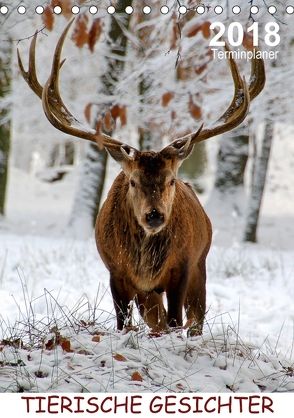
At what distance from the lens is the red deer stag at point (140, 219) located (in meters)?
5.41

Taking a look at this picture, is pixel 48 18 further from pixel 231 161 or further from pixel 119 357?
pixel 231 161

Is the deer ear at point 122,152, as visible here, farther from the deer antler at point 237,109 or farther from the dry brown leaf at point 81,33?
the dry brown leaf at point 81,33

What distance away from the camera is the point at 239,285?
9.16 m

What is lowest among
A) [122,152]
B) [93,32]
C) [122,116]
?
[122,152]

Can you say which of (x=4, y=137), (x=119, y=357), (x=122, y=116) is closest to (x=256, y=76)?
(x=122, y=116)

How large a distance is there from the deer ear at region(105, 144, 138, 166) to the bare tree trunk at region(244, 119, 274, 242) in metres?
7.41

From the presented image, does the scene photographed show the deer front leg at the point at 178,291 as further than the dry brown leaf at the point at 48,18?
Yes

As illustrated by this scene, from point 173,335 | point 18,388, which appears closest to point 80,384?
point 18,388

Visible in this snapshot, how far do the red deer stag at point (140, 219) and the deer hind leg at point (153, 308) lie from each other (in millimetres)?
14

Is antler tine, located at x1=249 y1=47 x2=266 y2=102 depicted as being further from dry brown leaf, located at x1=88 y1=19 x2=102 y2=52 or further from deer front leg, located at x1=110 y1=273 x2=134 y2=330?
deer front leg, located at x1=110 y1=273 x2=134 y2=330

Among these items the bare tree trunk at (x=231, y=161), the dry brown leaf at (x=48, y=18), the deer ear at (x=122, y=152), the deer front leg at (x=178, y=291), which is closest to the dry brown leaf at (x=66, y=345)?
the deer front leg at (x=178, y=291)

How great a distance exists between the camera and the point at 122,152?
214 inches

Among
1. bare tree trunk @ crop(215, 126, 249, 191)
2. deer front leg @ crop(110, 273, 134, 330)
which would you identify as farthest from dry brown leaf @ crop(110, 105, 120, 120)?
bare tree trunk @ crop(215, 126, 249, 191)

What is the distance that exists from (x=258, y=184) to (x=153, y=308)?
7829 mm
